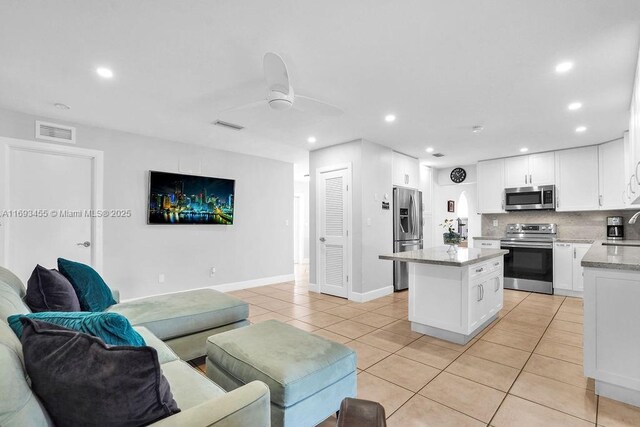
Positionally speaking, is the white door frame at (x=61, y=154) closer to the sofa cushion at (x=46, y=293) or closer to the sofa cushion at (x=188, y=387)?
the sofa cushion at (x=46, y=293)

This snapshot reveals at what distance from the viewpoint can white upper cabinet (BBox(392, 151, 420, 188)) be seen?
5.52 m

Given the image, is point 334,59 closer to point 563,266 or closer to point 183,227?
point 183,227

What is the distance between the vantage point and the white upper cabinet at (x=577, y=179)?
4988 mm

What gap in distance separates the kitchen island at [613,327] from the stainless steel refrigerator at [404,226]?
3.18 meters

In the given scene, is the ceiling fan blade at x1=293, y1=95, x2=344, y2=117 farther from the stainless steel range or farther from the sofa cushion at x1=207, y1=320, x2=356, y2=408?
the stainless steel range

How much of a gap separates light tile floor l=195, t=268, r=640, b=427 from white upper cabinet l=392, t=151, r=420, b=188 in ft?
7.68

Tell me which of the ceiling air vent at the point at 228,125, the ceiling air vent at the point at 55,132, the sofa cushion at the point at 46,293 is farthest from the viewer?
the ceiling air vent at the point at 228,125

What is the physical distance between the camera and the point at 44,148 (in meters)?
3.72

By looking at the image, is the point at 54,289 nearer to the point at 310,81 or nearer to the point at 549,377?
the point at 310,81

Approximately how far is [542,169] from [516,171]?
39 cm

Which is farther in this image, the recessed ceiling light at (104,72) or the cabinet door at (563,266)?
the cabinet door at (563,266)

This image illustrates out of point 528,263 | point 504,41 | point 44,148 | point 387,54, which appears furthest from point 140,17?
point 528,263

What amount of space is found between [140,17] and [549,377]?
386cm

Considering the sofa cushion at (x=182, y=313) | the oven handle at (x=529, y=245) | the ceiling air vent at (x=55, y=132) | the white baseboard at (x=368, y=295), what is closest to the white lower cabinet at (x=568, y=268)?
the oven handle at (x=529, y=245)
